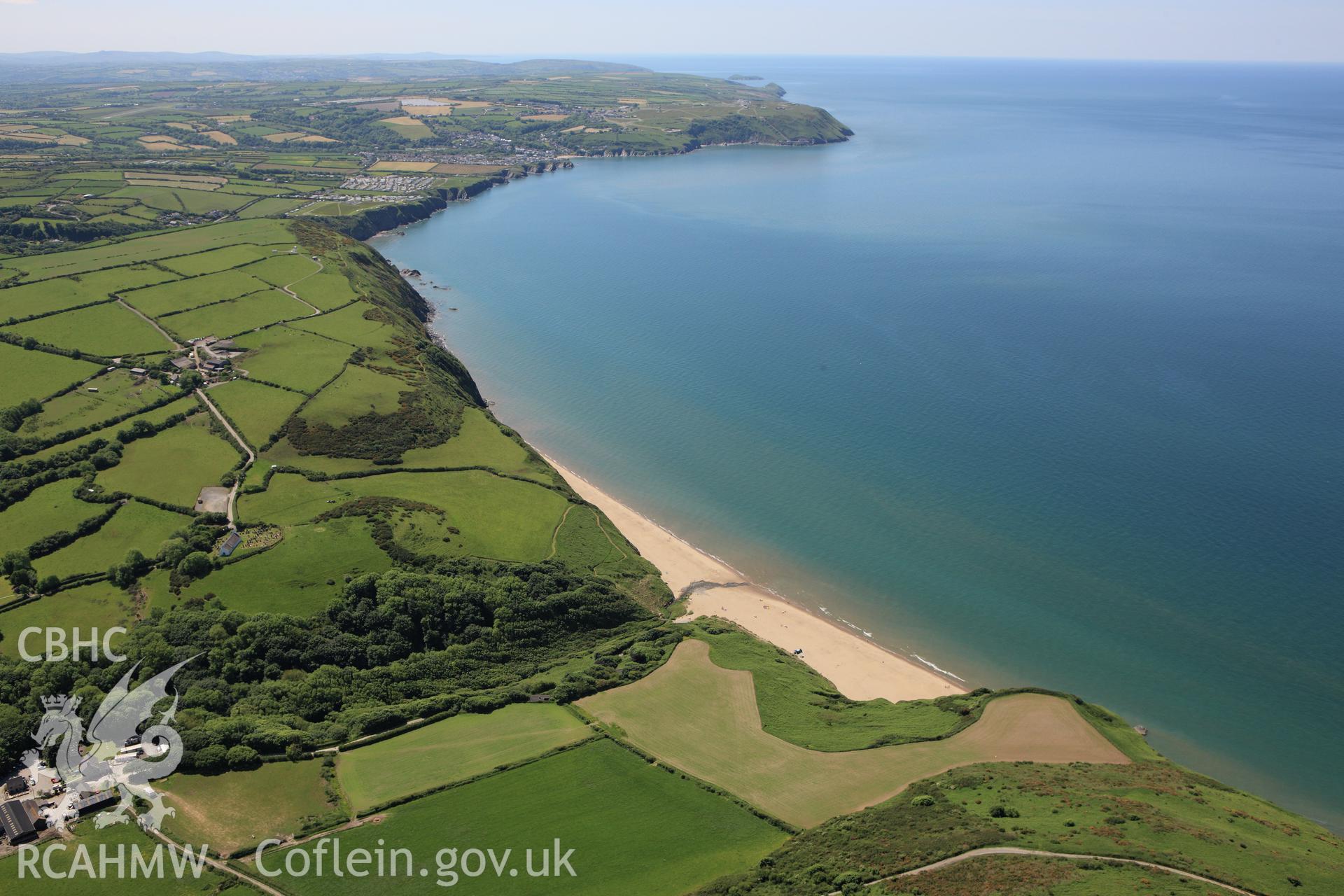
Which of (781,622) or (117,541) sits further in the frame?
(781,622)

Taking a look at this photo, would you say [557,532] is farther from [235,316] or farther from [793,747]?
[235,316]

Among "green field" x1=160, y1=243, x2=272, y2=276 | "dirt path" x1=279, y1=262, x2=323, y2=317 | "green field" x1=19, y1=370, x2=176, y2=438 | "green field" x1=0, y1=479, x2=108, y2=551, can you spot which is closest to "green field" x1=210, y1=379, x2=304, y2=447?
"green field" x1=19, y1=370, x2=176, y2=438

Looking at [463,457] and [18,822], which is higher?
[463,457]

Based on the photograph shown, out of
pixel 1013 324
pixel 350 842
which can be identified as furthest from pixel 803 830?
pixel 1013 324

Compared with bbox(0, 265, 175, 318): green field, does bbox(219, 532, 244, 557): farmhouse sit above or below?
below

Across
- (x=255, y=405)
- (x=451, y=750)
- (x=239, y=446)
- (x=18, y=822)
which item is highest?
(x=255, y=405)

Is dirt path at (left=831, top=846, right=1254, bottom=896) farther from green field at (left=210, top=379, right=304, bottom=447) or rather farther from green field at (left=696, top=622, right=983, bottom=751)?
green field at (left=210, top=379, right=304, bottom=447)

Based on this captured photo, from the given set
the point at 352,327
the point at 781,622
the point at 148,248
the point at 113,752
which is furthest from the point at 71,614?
the point at 148,248
